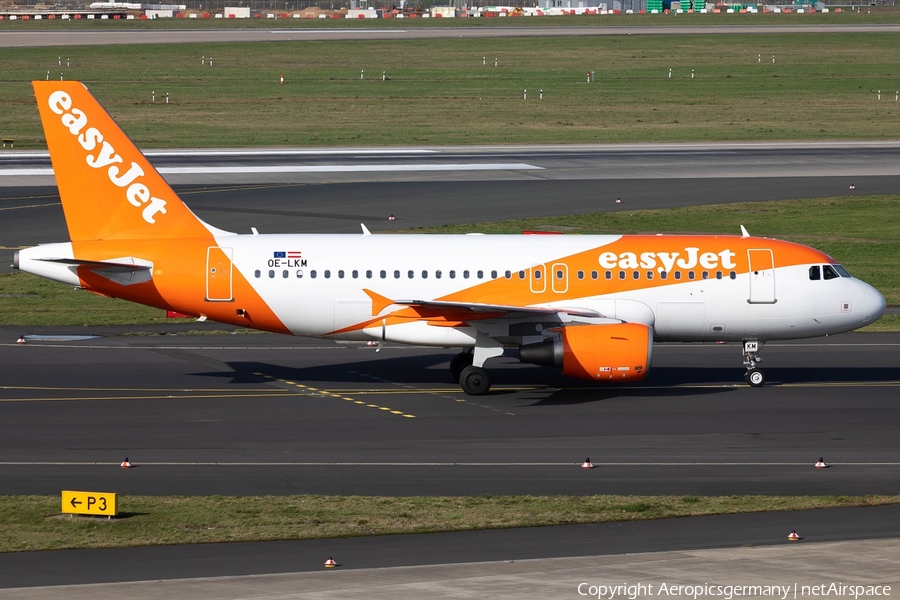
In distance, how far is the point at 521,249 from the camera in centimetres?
3594

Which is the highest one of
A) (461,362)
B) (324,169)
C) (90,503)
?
(324,169)

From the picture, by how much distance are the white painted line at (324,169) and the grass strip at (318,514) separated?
52.1 m

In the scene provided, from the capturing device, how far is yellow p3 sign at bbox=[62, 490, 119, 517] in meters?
23.8

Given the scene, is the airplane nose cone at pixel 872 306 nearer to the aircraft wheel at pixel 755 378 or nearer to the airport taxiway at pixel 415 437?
the airport taxiway at pixel 415 437

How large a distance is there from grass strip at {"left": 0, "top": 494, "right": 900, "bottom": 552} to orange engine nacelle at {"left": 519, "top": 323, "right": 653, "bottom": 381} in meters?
8.16

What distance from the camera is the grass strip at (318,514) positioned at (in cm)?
2303

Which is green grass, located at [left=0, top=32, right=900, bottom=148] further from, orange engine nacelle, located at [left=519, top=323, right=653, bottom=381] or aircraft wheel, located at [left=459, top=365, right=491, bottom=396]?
orange engine nacelle, located at [left=519, top=323, right=653, bottom=381]

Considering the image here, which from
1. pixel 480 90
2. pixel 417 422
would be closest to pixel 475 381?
pixel 417 422

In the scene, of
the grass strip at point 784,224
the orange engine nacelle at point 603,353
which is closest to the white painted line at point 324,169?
the grass strip at point 784,224

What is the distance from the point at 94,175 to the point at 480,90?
84654 millimetres

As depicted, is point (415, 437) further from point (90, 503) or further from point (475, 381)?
point (90, 503)

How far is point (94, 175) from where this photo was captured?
35.7m

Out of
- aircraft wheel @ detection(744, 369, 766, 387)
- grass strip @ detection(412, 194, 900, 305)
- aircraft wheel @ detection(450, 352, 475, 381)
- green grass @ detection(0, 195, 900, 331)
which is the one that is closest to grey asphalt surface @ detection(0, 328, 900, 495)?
aircraft wheel @ detection(744, 369, 766, 387)

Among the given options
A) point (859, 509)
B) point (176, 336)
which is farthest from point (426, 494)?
point (176, 336)
